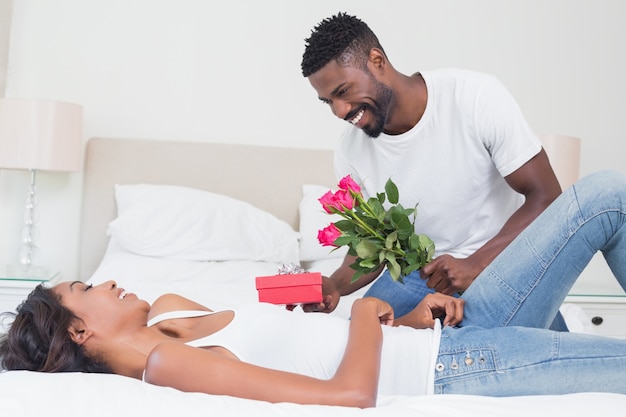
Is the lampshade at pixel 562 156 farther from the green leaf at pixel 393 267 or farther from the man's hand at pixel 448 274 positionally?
the green leaf at pixel 393 267

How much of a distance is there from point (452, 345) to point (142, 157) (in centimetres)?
219

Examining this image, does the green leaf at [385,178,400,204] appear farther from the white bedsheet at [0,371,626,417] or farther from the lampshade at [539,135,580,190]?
the lampshade at [539,135,580,190]

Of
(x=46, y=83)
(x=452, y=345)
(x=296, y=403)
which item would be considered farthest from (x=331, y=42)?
(x=46, y=83)

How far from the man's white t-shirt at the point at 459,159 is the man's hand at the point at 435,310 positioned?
0.37 meters

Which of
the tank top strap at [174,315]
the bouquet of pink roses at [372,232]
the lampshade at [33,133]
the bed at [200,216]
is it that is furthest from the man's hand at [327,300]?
the lampshade at [33,133]

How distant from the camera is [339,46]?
1872 mm

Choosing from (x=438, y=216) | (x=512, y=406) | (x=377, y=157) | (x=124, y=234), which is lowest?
(x=124, y=234)

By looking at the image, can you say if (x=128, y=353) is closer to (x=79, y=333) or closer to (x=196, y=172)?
(x=79, y=333)

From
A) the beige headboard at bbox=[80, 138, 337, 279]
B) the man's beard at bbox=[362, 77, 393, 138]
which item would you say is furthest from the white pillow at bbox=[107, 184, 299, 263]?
the man's beard at bbox=[362, 77, 393, 138]

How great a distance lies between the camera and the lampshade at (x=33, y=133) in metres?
2.92

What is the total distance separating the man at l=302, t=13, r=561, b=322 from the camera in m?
1.80

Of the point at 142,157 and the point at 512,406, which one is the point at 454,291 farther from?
the point at 142,157

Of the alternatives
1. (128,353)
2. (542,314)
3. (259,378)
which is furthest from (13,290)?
(542,314)

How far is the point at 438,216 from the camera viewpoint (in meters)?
1.94
